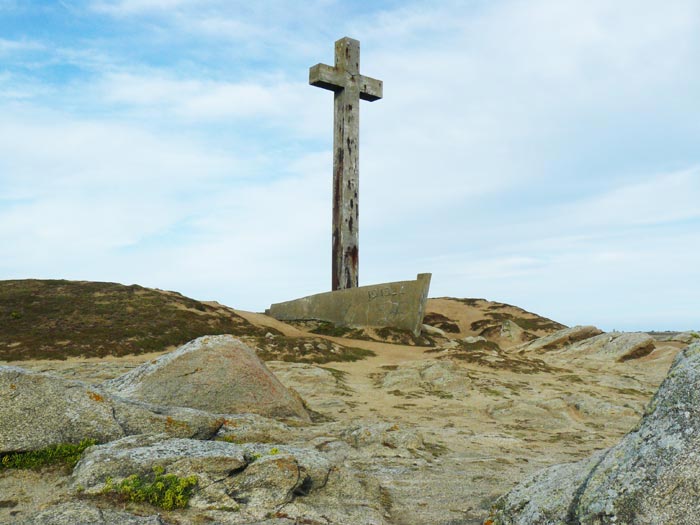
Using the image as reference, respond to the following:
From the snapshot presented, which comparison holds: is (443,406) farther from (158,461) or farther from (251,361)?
(158,461)

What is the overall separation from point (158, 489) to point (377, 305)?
656 inches

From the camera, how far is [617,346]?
18219 millimetres

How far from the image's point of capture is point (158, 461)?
438cm

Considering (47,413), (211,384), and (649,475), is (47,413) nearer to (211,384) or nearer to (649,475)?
(211,384)

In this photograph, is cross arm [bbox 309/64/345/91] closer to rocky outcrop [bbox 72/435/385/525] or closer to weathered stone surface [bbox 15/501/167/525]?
rocky outcrop [bbox 72/435/385/525]

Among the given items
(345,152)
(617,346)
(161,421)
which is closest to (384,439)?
(161,421)

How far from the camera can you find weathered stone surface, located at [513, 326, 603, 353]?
21.0m

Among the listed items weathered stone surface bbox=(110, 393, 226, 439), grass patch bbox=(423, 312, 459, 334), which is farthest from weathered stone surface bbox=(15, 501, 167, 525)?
grass patch bbox=(423, 312, 459, 334)

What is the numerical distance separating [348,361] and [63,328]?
8.72 m

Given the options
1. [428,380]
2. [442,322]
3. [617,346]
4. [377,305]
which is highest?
[377,305]

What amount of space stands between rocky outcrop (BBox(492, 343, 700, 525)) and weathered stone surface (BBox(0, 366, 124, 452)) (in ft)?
12.5

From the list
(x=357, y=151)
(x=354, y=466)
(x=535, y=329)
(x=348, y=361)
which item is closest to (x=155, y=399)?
(x=354, y=466)

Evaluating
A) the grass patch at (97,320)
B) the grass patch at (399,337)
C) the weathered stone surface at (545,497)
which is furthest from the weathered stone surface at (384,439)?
the grass patch at (399,337)

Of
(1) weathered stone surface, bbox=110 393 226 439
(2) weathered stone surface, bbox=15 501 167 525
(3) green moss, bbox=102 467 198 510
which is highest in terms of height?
(1) weathered stone surface, bbox=110 393 226 439
